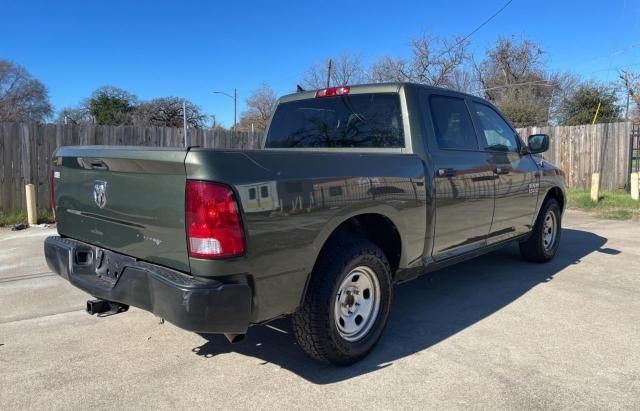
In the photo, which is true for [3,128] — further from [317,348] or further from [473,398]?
[473,398]

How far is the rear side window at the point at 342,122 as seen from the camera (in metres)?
4.05

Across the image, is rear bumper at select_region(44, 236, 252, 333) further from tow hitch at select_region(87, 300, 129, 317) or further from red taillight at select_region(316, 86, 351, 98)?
red taillight at select_region(316, 86, 351, 98)

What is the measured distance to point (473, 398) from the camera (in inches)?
117

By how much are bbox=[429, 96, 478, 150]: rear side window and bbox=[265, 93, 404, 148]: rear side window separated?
1.30 ft

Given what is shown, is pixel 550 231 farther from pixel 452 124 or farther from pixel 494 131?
pixel 452 124

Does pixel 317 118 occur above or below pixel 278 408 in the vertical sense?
above

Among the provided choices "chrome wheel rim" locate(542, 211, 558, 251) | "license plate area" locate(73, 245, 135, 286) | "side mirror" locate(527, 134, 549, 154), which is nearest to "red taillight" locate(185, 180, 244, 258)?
"license plate area" locate(73, 245, 135, 286)

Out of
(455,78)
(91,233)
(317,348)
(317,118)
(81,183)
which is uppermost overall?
(455,78)

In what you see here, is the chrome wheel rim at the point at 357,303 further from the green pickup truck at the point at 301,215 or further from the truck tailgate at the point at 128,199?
the truck tailgate at the point at 128,199

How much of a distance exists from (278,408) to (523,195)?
144 inches

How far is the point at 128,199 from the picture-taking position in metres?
2.93

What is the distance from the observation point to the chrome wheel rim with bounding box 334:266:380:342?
131 inches

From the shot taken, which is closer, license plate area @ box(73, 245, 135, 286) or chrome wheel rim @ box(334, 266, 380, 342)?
license plate area @ box(73, 245, 135, 286)

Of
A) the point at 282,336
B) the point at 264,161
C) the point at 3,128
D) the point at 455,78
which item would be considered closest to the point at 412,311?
the point at 282,336
